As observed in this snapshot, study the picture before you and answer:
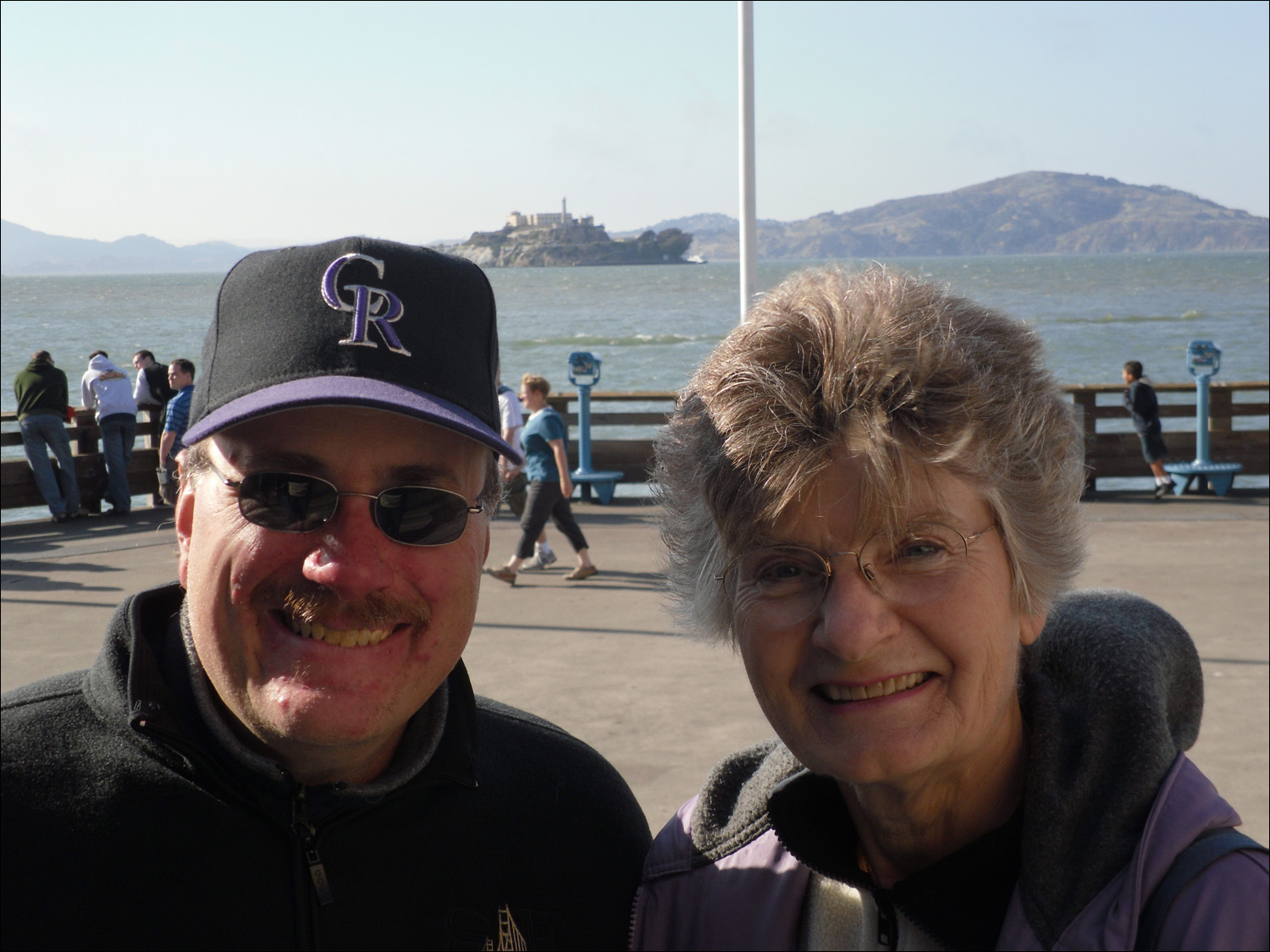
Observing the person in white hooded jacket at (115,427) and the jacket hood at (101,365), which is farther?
the jacket hood at (101,365)

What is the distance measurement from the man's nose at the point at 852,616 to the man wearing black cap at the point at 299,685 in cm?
56

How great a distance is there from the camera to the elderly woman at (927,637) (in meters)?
1.63

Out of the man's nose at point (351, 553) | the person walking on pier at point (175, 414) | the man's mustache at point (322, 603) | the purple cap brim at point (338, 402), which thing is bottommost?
the person walking on pier at point (175, 414)

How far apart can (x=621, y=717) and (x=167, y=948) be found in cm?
503

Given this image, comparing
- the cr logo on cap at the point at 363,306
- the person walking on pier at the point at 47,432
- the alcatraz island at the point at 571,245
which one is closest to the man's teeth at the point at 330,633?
the cr logo on cap at the point at 363,306

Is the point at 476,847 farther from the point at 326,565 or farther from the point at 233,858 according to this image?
the point at 326,565

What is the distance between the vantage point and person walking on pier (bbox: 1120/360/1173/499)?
43.7 feet

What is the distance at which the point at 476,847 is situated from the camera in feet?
6.05

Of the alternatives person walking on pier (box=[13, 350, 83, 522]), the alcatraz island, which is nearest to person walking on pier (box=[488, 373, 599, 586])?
person walking on pier (box=[13, 350, 83, 522])

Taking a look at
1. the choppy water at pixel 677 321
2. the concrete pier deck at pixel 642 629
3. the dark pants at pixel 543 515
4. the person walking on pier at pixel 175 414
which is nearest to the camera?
the concrete pier deck at pixel 642 629

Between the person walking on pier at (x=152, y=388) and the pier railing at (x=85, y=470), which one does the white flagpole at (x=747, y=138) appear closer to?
the pier railing at (x=85, y=470)

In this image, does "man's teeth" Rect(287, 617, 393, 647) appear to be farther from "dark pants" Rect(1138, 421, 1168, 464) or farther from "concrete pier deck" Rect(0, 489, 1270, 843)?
"dark pants" Rect(1138, 421, 1168, 464)

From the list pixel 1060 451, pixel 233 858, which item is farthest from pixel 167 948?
pixel 1060 451

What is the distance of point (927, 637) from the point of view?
5.64 feet
